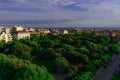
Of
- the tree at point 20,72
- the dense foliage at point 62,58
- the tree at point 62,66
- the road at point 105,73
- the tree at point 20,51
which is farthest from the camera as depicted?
the tree at point 20,51

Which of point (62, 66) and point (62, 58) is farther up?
point (62, 58)

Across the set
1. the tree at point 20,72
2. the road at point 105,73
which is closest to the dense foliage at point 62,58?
the tree at point 20,72

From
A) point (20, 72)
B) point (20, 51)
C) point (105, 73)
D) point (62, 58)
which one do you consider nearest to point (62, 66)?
point (62, 58)

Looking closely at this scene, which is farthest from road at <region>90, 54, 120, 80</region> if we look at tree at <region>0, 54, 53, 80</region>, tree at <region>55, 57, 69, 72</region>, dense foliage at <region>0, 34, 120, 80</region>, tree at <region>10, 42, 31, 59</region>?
tree at <region>10, 42, 31, 59</region>

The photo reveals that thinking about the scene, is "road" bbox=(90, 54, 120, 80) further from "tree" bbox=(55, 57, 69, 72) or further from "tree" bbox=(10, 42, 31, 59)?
"tree" bbox=(10, 42, 31, 59)

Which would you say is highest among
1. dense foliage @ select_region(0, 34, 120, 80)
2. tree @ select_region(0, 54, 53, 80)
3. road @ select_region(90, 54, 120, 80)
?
tree @ select_region(0, 54, 53, 80)

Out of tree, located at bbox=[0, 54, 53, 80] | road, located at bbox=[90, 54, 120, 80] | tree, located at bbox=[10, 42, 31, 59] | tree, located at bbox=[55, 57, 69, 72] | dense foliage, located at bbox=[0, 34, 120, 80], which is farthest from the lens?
tree, located at bbox=[10, 42, 31, 59]

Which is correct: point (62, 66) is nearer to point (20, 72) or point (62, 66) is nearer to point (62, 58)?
point (62, 58)

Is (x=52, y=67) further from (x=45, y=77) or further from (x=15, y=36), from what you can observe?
(x=15, y=36)

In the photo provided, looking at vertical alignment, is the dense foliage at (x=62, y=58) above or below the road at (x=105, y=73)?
above

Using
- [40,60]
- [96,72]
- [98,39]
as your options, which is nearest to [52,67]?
[96,72]

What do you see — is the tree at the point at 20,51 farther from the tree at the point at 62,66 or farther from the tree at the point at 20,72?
the tree at the point at 20,72
